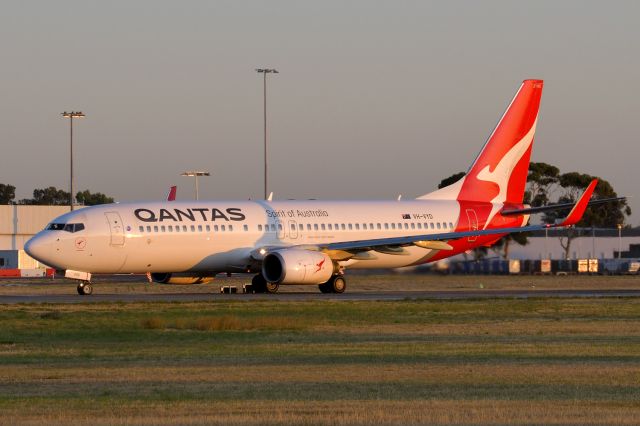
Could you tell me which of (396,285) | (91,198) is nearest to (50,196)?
(91,198)

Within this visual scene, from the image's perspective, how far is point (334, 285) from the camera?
52.9 m

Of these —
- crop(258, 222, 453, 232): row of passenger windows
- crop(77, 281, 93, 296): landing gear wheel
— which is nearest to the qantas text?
crop(258, 222, 453, 232): row of passenger windows

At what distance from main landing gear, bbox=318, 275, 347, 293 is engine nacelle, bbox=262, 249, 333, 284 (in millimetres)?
1335

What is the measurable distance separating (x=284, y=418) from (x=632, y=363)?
915cm

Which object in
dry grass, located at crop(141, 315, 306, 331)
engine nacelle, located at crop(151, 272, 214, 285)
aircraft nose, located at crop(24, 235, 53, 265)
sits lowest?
dry grass, located at crop(141, 315, 306, 331)

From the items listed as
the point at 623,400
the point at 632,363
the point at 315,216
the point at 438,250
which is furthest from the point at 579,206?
the point at 623,400

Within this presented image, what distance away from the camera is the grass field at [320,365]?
17.1 meters

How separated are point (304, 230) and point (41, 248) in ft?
35.6

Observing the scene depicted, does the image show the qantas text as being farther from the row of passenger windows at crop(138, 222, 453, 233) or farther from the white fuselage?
the row of passenger windows at crop(138, 222, 453, 233)

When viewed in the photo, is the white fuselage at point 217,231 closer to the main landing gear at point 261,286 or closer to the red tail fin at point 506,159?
the main landing gear at point 261,286

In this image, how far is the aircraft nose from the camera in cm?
4944

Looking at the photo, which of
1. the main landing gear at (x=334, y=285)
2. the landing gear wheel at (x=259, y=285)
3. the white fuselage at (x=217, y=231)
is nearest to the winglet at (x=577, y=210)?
the white fuselage at (x=217, y=231)

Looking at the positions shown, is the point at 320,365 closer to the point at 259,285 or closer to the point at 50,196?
the point at 259,285

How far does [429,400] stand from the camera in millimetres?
18172
